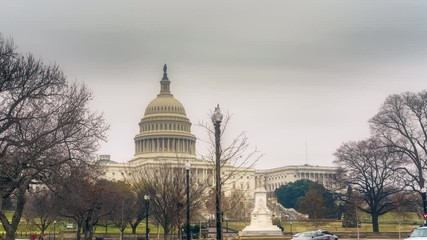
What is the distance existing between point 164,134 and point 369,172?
4635 inches

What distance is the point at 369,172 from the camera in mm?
77125

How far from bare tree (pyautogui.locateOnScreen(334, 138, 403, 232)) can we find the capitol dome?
108031mm

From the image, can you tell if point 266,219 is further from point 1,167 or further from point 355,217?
point 355,217

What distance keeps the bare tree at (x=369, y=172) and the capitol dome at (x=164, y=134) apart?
354ft

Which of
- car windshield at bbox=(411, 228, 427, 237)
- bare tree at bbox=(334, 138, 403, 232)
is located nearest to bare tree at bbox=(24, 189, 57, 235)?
bare tree at bbox=(334, 138, 403, 232)

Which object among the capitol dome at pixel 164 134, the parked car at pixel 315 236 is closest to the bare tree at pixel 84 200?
the parked car at pixel 315 236

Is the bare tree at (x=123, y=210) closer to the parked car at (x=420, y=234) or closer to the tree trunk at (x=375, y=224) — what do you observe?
the tree trunk at (x=375, y=224)

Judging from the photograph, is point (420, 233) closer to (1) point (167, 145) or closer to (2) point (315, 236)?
(2) point (315, 236)

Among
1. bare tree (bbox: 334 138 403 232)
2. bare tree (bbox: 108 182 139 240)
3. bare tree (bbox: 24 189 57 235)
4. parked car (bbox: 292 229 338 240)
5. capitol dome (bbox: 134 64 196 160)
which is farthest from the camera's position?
capitol dome (bbox: 134 64 196 160)

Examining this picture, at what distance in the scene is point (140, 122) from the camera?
652 feet

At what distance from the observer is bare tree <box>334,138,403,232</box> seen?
74.5 m

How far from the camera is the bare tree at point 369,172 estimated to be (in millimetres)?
74500

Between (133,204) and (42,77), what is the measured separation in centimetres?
5584

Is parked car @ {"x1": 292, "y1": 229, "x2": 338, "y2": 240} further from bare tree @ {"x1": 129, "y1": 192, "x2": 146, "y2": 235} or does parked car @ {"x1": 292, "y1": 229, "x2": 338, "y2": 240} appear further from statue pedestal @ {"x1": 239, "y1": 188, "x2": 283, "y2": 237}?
bare tree @ {"x1": 129, "y1": 192, "x2": 146, "y2": 235}
